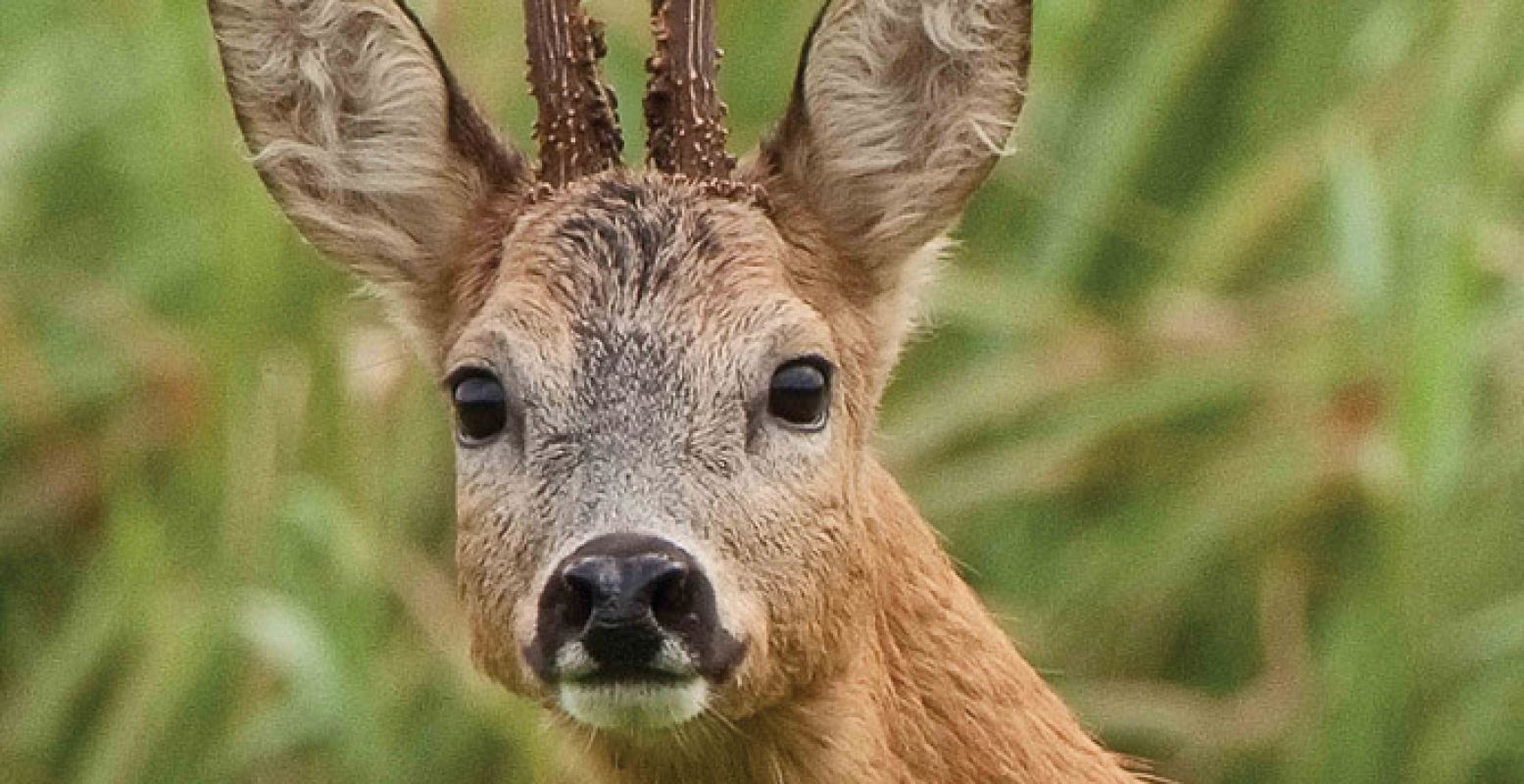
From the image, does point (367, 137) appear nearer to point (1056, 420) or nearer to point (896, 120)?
point (896, 120)

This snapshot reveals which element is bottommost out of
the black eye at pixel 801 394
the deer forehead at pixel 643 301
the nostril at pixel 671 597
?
the nostril at pixel 671 597

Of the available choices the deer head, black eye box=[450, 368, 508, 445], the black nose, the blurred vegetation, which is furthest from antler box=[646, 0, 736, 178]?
the blurred vegetation

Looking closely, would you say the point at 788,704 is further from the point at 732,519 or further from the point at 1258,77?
the point at 1258,77

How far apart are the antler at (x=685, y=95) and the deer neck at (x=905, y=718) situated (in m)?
0.52

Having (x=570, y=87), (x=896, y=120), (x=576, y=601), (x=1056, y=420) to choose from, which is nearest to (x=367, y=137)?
(x=570, y=87)

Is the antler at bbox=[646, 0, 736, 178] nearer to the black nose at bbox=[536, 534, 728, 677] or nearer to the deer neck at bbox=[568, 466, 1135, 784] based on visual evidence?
the deer neck at bbox=[568, 466, 1135, 784]

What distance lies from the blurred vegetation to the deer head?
1594 mm

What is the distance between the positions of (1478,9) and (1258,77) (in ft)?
2.09

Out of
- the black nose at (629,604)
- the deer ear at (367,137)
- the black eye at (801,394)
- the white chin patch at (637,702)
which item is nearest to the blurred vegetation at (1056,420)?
the deer ear at (367,137)

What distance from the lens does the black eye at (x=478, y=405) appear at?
5.35 meters

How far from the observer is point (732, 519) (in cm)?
516

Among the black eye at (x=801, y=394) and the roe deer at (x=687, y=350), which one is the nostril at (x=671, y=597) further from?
the black eye at (x=801, y=394)

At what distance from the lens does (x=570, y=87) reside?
5.45 metres

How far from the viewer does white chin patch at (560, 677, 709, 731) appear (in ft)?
16.3
